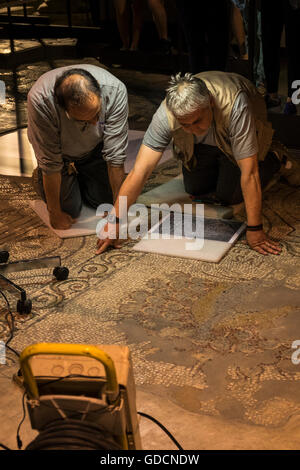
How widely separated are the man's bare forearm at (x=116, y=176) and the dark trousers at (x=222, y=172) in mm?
443

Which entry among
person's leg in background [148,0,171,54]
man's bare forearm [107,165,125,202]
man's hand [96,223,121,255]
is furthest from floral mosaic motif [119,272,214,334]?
person's leg in background [148,0,171,54]

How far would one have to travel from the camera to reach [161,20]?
203 inches

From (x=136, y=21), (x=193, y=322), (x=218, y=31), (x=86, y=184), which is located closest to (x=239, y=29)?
(x=218, y=31)

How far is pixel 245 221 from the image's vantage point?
3.18m

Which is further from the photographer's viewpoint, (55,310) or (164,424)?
(55,310)

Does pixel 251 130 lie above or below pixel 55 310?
above

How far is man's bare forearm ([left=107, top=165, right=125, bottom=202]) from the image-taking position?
9.86 feet

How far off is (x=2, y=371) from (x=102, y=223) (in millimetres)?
1119

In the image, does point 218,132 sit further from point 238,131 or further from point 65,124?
point 65,124

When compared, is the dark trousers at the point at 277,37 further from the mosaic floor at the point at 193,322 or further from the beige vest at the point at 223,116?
the mosaic floor at the point at 193,322

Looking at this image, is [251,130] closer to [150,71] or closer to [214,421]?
[214,421]
